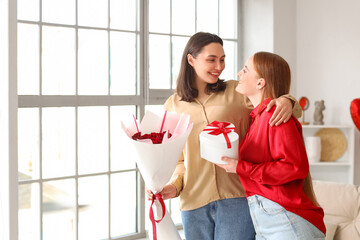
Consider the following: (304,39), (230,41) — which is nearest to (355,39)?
(304,39)

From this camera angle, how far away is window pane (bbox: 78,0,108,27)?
294 centimetres

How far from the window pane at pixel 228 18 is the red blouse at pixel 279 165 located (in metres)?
2.11

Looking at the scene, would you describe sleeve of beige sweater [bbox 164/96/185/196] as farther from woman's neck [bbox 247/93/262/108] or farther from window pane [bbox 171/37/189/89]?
window pane [bbox 171/37/189/89]

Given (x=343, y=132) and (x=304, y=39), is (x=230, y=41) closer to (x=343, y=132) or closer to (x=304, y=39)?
(x=304, y=39)

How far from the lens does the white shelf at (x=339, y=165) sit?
3568 mm

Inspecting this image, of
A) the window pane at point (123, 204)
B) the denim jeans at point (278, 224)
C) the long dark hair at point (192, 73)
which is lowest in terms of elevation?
the window pane at point (123, 204)

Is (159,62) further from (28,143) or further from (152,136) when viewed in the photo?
(152,136)

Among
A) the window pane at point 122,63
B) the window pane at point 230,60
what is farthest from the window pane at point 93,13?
the window pane at point 230,60

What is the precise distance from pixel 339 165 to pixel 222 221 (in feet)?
6.77

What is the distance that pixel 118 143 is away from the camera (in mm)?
3156

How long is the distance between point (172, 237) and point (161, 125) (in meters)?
0.52

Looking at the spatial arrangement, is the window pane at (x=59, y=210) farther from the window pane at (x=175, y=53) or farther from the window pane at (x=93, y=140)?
the window pane at (x=175, y=53)

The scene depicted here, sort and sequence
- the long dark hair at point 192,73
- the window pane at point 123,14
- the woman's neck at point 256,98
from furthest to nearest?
the window pane at point 123,14, the long dark hair at point 192,73, the woman's neck at point 256,98

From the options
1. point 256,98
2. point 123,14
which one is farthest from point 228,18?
point 256,98
